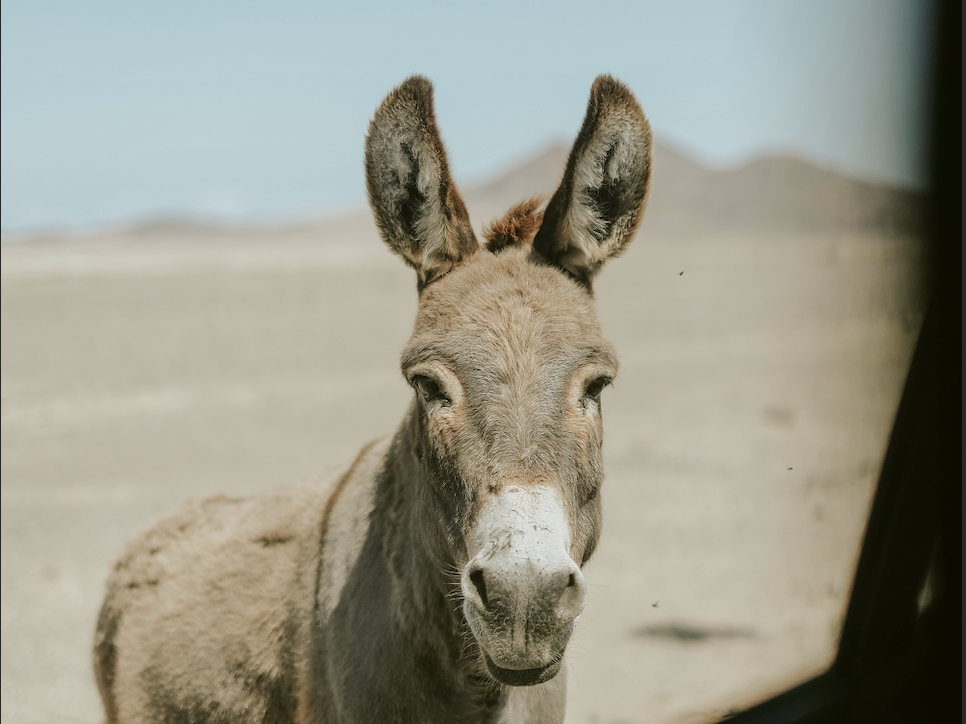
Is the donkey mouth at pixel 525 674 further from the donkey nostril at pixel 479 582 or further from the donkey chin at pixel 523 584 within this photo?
the donkey nostril at pixel 479 582

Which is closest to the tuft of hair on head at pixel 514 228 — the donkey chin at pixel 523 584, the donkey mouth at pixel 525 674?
the donkey chin at pixel 523 584

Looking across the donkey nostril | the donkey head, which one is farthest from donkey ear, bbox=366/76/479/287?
the donkey nostril

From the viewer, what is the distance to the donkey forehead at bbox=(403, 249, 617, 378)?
9.02 feet

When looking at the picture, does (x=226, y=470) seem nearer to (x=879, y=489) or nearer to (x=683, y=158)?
(x=879, y=489)

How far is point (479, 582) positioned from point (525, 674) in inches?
A: 13.1

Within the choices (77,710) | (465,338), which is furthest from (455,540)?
(77,710)

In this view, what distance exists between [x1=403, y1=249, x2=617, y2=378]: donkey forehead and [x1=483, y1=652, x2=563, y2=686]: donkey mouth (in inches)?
35.6

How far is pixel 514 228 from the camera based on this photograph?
10.9ft

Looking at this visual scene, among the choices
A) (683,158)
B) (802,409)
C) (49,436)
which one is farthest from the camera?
(683,158)

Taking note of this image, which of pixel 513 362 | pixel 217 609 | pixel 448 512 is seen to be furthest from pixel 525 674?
pixel 217 609

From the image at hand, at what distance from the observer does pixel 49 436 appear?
12.9 metres

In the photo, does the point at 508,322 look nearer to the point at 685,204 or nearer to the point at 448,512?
the point at 448,512

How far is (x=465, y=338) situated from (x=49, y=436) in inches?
479

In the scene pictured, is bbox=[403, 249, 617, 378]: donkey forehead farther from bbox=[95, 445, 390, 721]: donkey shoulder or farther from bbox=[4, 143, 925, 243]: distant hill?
bbox=[4, 143, 925, 243]: distant hill
